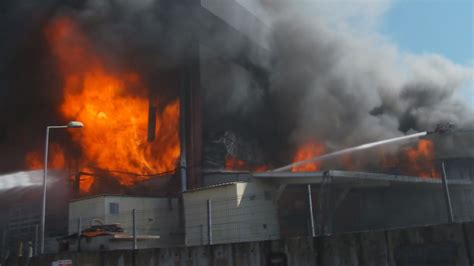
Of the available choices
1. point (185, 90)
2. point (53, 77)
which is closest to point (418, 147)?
point (185, 90)

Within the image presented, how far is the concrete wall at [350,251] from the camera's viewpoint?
A: 7.45 m

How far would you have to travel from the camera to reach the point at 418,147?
33938 millimetres

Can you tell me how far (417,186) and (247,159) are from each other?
11.4 metres

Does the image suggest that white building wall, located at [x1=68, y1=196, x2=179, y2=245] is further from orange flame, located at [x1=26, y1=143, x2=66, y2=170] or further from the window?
orange flame, located at [x1=26, y1=143, x2=66, y2=170]

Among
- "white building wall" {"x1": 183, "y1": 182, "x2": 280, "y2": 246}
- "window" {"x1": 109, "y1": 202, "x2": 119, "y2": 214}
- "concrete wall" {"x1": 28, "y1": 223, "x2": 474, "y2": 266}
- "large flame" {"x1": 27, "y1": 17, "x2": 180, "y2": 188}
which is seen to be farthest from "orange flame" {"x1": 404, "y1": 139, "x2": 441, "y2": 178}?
"concrete wall" {"x1": 28, "y1": 223, "x2": 474, "y2": 266}

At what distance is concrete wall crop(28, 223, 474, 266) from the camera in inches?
293

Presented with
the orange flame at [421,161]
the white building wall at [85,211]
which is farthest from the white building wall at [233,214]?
the orange flame at [421,161]

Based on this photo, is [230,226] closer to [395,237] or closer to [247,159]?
[247,159]

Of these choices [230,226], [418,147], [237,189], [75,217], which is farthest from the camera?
[418,147]

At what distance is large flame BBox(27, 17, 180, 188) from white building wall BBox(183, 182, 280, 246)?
259 inches

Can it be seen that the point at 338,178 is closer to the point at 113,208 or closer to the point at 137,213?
the point at 137,213

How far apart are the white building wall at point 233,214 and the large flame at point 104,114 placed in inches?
259

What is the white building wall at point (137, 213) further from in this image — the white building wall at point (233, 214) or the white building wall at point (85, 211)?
the white building wall at point (233, 214)

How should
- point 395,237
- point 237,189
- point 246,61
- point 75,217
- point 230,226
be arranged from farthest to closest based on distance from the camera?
point 246,61
point 75,217
point 237,189
point 230,226
point 395,237
